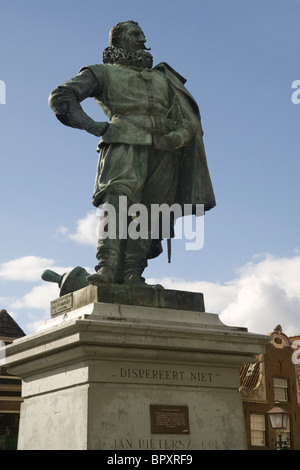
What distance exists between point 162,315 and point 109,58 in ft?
10.1

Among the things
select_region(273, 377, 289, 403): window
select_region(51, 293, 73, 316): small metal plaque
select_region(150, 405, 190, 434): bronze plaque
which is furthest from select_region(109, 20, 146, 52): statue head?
select_region(273, 377, 289, 403): window

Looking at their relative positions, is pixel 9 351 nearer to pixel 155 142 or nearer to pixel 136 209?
pixel 136 209

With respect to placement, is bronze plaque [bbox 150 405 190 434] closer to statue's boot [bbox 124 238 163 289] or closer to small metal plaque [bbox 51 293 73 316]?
statue's boot [bbox 124 238 163 289]

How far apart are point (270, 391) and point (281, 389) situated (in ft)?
3.54

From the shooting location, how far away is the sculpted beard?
762cm

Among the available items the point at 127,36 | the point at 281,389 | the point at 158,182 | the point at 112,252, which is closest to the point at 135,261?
the point at 112,252

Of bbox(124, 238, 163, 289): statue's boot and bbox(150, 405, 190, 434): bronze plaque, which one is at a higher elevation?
bbox(124, 238, 163, 289): statue's boot

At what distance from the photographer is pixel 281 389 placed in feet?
103

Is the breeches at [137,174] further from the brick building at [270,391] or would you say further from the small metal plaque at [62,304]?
the brick building at [270,391]

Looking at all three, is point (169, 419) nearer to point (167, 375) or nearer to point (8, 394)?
point (167, 375)

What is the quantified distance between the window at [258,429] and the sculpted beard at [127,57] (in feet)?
77.9

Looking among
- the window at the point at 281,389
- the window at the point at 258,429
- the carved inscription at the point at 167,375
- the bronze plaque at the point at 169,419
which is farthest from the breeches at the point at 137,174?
the window at the point at 281,389

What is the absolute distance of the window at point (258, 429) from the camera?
1128 inches
